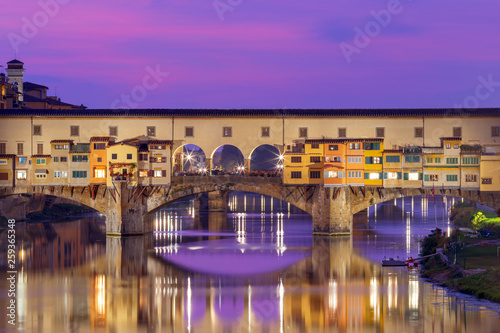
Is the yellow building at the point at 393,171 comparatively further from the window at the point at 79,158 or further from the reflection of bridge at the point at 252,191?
the window at the point at 79,158

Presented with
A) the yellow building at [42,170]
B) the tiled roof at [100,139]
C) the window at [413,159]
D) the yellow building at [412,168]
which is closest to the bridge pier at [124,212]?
the tiled roof at [100,139]

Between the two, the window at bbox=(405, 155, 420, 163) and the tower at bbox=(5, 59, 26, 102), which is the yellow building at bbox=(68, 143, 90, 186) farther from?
the tower at bbox=(5, 59, 26, 102)

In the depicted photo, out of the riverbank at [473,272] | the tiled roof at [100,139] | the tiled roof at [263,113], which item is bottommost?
the riverbank at [473,272]

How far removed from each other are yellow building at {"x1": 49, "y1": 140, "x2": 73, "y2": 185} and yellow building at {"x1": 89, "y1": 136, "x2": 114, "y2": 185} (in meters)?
2.42

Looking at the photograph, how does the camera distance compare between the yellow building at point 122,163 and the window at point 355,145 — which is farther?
the yellow building at point 122,163

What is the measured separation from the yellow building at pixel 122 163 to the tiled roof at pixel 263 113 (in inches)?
151

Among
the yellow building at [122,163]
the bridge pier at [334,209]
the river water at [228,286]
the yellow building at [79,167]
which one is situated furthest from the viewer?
the yellow building at [79,167]

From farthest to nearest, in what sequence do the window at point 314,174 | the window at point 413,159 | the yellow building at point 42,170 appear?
the yellow building at point 42,170 → the window at point 314,174 → the window at point 413,159

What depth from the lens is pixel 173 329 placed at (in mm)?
32875

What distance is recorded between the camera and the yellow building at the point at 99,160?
6769cm

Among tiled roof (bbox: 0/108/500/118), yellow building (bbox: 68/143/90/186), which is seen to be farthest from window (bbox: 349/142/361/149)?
yellow building (bbox: 68/143/90/186)

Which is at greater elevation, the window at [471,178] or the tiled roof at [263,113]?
the tiled roof at [263,113]

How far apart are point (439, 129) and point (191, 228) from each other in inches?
1128

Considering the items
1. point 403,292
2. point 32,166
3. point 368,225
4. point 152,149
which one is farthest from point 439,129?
point 32,166
